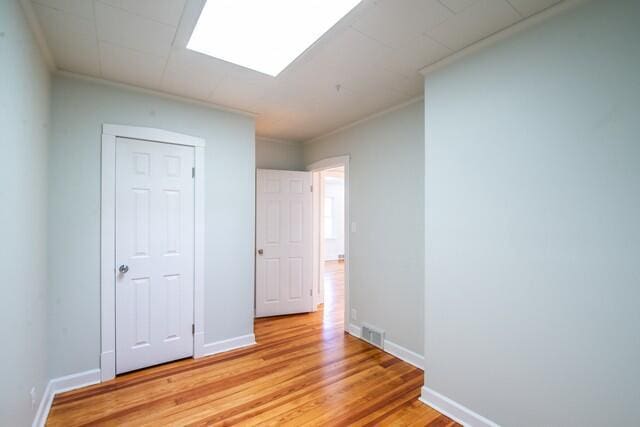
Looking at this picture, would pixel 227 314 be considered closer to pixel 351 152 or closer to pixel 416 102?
pixel 351 152

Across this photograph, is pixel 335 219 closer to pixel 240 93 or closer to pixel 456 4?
pixel 240 93

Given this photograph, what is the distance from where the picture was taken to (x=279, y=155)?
4332mm

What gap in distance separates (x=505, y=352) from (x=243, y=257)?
2453mm

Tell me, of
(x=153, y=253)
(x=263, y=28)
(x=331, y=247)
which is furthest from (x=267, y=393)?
(x=331, y=247)

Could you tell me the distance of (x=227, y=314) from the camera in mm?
3047

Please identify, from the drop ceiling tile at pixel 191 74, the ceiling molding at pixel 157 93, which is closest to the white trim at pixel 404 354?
the ceiling molding at pixel 157 93

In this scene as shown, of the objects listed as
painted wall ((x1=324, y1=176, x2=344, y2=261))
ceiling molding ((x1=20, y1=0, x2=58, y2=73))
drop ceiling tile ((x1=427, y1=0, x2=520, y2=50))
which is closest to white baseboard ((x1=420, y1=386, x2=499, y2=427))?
drop ceiling tile ((x1=427, y1=0, x2=520, y2=50))

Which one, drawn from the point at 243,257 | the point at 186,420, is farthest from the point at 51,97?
the point at 186,420

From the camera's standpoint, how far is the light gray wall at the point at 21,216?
134 cm

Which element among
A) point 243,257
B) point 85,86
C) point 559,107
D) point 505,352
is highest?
point 85,86

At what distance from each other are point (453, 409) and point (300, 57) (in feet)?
8.87

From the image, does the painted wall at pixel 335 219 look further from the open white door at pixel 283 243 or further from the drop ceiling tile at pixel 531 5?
the drop ceiling tile at pixel 531 5

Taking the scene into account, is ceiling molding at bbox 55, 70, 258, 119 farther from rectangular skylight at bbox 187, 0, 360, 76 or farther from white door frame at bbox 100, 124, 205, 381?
rectangular skylight at bbox 187, 0, 360, 76

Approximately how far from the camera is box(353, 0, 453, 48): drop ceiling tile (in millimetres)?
1537
